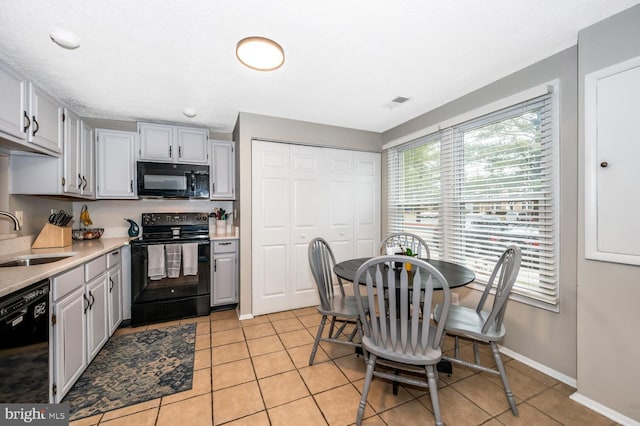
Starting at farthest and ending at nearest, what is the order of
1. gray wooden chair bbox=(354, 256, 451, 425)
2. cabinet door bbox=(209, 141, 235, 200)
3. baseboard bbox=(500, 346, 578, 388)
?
cabinet door bbox=(209, 141, 235, 200)
baseboard bbox=(500, 346, 578, 388)
gray wooden chair bbox=(354, 256, 451, 425)

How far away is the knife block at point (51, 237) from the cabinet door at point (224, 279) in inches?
55.4

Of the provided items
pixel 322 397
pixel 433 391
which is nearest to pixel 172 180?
pixel 322 397

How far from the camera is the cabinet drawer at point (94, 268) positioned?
2.05 m

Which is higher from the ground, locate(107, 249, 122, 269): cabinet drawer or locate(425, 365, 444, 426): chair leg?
locate(107, 249, 122, 269): cabinet drawer

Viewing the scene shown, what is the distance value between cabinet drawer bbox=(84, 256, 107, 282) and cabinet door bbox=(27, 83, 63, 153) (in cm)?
102

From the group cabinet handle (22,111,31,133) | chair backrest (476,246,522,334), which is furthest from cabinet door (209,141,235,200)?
chair backrest (476,246,522,334)

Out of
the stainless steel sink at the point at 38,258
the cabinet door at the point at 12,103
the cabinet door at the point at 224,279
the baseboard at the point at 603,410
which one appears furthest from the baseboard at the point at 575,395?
the cabinet door at the point at 12,103

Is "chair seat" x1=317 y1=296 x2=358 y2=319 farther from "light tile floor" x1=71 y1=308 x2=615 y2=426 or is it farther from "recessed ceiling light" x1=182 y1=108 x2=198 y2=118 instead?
"recessed ceiling light" x1=182 y1=108 x2=198 y2=118

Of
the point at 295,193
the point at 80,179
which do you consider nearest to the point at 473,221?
the point at 295,193

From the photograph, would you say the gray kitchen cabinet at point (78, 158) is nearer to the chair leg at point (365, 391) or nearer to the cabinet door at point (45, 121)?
the cabinet door at point (45, 121)

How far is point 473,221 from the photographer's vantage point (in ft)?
8.31

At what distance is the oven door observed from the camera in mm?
2861

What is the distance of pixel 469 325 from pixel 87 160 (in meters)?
3.99

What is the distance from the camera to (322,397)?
5.80ft
